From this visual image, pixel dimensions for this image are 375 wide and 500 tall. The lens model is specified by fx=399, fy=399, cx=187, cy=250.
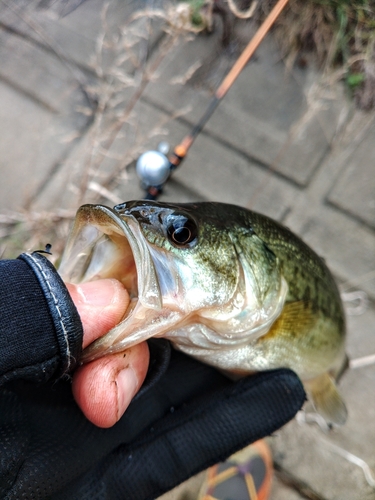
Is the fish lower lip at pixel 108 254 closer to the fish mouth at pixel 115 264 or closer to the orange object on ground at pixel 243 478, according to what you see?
the fish mouth at pixel 115 264

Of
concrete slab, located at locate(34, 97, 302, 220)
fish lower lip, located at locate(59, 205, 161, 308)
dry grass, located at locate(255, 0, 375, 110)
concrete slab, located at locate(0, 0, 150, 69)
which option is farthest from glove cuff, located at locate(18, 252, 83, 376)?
dry grass, located at locate(255, 0, 375, 110)

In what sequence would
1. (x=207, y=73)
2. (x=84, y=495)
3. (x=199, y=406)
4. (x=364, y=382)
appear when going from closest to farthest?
(x=84, y=495)
(x=199, y=406)
(x=364, y=382)
(x=207, y=73)

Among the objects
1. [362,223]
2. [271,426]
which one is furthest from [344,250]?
[271,426]

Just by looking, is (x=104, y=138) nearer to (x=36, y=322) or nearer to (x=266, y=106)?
(x=266, y=106)

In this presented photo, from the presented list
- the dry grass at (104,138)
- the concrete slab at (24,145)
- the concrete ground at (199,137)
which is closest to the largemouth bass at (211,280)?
the concrete ground at (199,137)

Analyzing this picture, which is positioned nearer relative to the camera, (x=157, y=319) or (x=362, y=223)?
(x=157, y=319)

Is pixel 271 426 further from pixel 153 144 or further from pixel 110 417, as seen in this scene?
pixel 153 144
